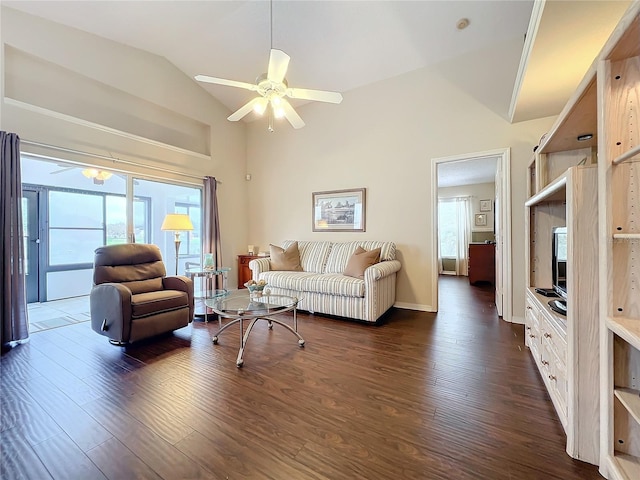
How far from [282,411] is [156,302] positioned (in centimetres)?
184

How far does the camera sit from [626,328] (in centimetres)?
104

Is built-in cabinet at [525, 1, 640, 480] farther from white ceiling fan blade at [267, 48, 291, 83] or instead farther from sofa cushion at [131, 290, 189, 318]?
sofa cushion at [131, 290, 189, 318]

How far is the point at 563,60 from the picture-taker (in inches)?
81.7

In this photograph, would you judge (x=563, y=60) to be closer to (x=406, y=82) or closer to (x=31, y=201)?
(x=406, y=82)

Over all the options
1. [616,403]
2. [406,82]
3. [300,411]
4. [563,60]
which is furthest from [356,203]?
[616,403]

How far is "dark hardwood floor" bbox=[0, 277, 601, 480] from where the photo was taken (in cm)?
130

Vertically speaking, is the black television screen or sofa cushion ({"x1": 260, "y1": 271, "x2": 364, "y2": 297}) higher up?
the black television screen

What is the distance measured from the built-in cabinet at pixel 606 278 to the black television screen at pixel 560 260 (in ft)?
1.84

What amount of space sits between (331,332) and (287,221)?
2.53 metres

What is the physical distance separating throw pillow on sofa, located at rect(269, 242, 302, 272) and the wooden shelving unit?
3.54m

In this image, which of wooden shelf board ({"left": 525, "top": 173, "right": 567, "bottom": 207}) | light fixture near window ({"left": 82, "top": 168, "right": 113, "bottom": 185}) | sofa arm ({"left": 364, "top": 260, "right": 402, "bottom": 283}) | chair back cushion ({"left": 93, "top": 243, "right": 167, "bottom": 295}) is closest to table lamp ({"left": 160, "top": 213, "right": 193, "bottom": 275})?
chair back cushion ({"left": 93, "top": 243, "right": 167, "bottom": 295})

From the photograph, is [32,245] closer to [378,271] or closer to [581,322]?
[378,271]

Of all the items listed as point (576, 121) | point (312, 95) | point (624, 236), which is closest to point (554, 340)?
point (624, 236)

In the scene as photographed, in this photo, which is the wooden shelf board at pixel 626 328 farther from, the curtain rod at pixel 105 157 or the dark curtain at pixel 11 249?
the curtain rod at pixel 105 157
